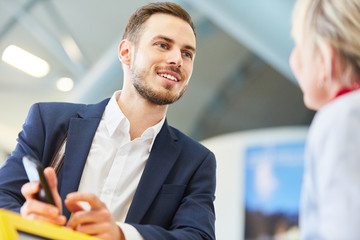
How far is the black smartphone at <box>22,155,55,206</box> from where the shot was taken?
120 centimetres

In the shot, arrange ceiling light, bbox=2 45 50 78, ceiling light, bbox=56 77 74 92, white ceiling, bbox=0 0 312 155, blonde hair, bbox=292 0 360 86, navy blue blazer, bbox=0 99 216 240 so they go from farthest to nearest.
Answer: ceiling light, bbox=56 77 74 92 < ceiling light, bbox=2 45 50 78 < white ceiling, bbox=0 0 312 155 < navy blue blazer, bbox=0 99 216 240 < blonde hair, bbox=292 0 360 86

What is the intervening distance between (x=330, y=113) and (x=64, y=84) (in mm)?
8740

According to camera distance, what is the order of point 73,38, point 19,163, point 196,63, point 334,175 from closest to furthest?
point 334,175, point 19,163, point 73,38, point 196,63

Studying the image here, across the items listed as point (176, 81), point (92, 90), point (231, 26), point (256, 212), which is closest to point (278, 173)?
point (256, 212)

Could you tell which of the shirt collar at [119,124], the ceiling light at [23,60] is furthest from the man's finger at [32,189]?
the ceiling light at [23,60]

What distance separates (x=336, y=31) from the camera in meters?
1.12

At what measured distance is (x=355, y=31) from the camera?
1.12m

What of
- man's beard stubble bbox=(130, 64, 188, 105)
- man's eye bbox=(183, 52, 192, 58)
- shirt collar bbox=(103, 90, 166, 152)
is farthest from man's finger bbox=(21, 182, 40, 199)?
man's eye bbox=(183, 52, 192, 58)

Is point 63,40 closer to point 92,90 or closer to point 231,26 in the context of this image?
point 92,90

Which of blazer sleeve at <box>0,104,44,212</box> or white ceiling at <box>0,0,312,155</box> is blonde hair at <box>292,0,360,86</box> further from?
white ceiling at <box>0,0,312,155</box>

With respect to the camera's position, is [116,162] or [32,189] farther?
[116,162]

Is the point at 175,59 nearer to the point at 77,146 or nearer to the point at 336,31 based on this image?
the point at 77,146

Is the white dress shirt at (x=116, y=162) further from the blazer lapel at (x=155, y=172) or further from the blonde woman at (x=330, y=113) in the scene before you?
the blonde woman at (x=330, y=113)


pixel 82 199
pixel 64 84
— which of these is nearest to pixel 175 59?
pixel 82 199
